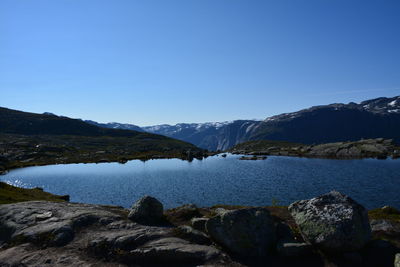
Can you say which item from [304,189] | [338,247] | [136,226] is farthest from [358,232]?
[304,189]

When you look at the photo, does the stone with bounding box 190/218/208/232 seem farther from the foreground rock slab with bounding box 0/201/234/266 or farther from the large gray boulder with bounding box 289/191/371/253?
the large gray boulder with bounding box 289/191/371/253

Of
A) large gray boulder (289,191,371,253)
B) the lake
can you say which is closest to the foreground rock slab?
large gray boulder (289,191,371,253)

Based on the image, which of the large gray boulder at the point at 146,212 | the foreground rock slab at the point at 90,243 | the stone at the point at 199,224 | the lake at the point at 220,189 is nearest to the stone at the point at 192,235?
the foreground rock slab at the point at 90,243

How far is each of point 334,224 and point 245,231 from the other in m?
5.98

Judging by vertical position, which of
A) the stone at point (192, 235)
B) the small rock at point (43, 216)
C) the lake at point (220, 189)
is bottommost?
the lake at point (220, 189)

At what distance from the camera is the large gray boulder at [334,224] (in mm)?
19141

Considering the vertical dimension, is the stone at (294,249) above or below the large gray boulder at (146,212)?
below

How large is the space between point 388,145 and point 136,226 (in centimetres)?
20237

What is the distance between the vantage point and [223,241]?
20.6m

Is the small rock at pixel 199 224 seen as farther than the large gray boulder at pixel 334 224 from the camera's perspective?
Yes

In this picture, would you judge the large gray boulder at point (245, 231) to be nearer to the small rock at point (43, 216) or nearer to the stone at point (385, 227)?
the stone at point (385, 227)

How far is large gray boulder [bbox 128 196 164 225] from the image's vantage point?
2534 centimetres

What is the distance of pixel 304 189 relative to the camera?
6619cm

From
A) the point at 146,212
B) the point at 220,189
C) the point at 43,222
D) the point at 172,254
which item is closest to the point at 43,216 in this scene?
the point at 43,222
